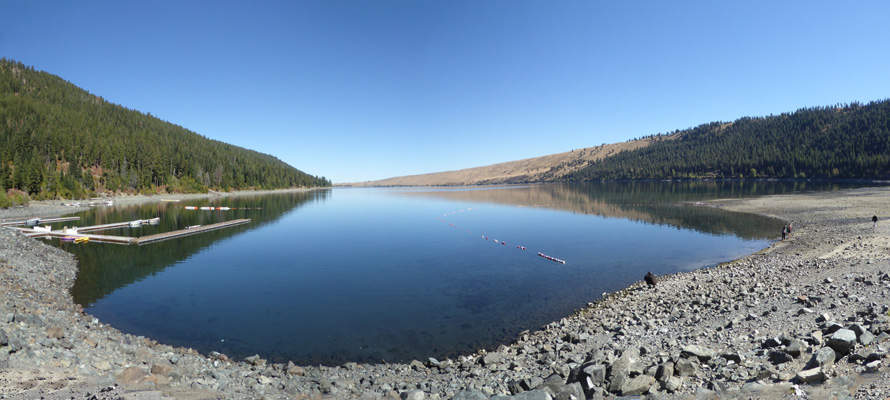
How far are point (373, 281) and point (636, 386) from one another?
1832 cm

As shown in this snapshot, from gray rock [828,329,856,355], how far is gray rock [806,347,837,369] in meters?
0.31

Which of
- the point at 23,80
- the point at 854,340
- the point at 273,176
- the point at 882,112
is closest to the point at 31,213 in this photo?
the point at 854,340

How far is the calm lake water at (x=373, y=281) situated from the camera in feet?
51.0

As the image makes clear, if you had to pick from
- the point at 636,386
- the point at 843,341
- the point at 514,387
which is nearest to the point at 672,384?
the point at 636,386

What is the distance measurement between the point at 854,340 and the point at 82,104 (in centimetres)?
22261

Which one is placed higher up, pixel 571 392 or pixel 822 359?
pixel 822 359

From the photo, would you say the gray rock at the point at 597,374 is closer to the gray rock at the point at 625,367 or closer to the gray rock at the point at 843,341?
the gray rock at the point at 625,367

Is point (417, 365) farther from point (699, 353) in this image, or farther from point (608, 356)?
point (699, 353)

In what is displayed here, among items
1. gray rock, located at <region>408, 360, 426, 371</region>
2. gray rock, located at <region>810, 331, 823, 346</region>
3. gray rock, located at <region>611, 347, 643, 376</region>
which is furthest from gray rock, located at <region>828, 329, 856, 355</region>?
gray rock, located at <region>408, 360, 426, 371</region>

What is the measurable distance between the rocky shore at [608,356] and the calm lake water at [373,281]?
1.76m

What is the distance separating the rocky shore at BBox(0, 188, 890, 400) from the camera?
25.2 ft

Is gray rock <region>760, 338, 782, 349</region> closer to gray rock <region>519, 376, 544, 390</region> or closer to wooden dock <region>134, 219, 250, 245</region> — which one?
gray rock <region>519, 376, 544, 390</region>

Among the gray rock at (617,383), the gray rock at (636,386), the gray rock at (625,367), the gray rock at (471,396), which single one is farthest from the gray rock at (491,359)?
the gray rock at (636,386)

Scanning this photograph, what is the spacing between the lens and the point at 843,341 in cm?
796
